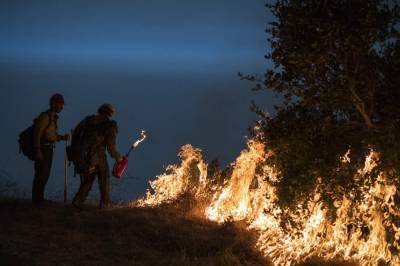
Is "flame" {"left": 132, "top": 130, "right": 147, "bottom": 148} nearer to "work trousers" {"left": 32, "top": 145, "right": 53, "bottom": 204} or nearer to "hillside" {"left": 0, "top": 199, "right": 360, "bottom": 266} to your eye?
"hillside" {"left": 0, "top": 199, "right": 360, "bottom": 266}

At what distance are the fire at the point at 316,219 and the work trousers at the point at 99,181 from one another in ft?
5.81

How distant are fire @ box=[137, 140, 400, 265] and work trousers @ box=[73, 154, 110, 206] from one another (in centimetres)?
177

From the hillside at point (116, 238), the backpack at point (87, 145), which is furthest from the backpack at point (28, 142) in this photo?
the hillside at point (116, 238)

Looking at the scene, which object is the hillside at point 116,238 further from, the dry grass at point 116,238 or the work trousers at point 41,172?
the work trousers at point 41,172

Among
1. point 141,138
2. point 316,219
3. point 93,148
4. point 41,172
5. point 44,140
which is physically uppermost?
point 141,138

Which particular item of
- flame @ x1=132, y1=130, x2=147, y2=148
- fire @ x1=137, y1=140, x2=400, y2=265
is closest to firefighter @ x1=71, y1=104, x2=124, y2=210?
flame @ x1=132, y1=130, x2=147, y2=148

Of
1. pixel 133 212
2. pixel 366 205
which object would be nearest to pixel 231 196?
pixel 133 212

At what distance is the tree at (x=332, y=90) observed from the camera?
6844 millimetres

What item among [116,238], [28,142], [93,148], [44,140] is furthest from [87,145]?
[116,238]

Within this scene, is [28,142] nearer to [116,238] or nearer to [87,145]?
[87,145]

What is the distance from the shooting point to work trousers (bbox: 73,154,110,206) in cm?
1002

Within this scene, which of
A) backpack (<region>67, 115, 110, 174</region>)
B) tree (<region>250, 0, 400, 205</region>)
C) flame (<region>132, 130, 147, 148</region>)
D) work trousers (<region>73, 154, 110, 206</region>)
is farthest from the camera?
flame (<region>132, 130, 147, 148</region>)

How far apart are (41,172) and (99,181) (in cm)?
107

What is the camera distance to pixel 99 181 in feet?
33.6
